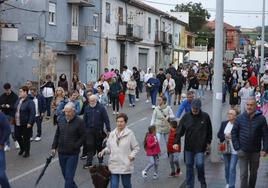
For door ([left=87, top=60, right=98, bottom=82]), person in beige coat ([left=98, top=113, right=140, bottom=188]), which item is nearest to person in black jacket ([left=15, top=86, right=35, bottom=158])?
person in beige coat ([left=98, top=113, right=140, bottom=188])

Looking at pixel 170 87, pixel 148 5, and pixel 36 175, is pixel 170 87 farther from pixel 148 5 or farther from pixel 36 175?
pixel 148 5

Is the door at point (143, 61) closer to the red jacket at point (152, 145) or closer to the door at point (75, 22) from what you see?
the door at point (75, 22)

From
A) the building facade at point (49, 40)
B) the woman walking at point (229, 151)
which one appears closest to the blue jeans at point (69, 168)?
the woman walking at point (229, 151)

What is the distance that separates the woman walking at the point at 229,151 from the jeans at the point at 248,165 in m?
0.47

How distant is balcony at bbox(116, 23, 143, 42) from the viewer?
41.7 m

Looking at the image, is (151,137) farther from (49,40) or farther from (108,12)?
(108,12)

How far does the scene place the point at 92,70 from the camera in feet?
123

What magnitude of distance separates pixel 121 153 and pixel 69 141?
3.15 feet

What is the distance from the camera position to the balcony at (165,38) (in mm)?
55375

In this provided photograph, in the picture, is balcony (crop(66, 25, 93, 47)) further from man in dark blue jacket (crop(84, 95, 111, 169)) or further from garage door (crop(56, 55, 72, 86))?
man in dark blue jacket (crop(84, 95, 111, 169))

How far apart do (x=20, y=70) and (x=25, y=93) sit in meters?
15.2

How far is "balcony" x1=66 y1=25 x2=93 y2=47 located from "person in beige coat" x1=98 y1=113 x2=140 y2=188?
2477 centimetres

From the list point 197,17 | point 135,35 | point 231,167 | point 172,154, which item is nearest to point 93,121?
point 172,154

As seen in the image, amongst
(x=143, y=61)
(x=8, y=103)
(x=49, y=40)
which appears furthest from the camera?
(x=143, y=61)
